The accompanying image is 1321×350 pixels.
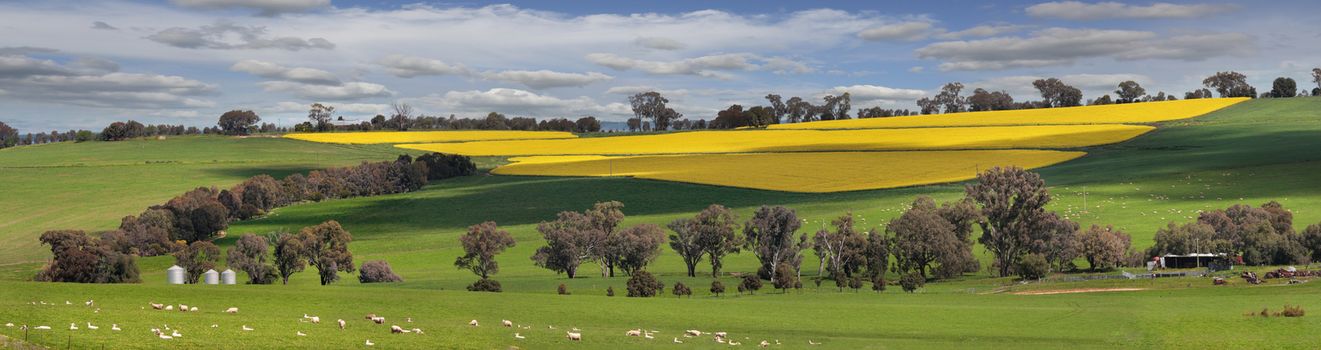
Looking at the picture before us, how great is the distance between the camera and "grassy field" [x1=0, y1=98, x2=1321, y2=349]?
41812 millimetres

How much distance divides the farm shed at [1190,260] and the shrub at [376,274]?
195 feet

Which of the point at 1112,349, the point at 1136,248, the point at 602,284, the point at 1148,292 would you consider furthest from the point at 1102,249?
the point at 1112,349

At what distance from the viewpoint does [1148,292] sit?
63875mm

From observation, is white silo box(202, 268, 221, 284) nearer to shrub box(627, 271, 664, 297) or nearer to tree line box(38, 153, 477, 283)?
tree line box(38, 153, 477, 283)

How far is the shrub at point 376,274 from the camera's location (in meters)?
85.8

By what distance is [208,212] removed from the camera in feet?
383

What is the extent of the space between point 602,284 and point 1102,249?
38.7 m

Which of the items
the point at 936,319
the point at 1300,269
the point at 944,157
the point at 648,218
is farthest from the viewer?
the point at 944,157

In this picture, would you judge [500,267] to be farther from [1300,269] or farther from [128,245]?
[1300,269]

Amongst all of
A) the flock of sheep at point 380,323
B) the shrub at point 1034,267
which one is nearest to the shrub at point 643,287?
the flock of sheep at point 380,323

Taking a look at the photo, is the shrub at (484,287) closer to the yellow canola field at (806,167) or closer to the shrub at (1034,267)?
the shrub at (1034,267)

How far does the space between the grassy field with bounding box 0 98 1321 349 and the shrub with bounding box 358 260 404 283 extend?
1.45 metres

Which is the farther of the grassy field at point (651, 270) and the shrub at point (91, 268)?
the shrub at point (91, 268)

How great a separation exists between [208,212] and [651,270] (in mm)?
52164
